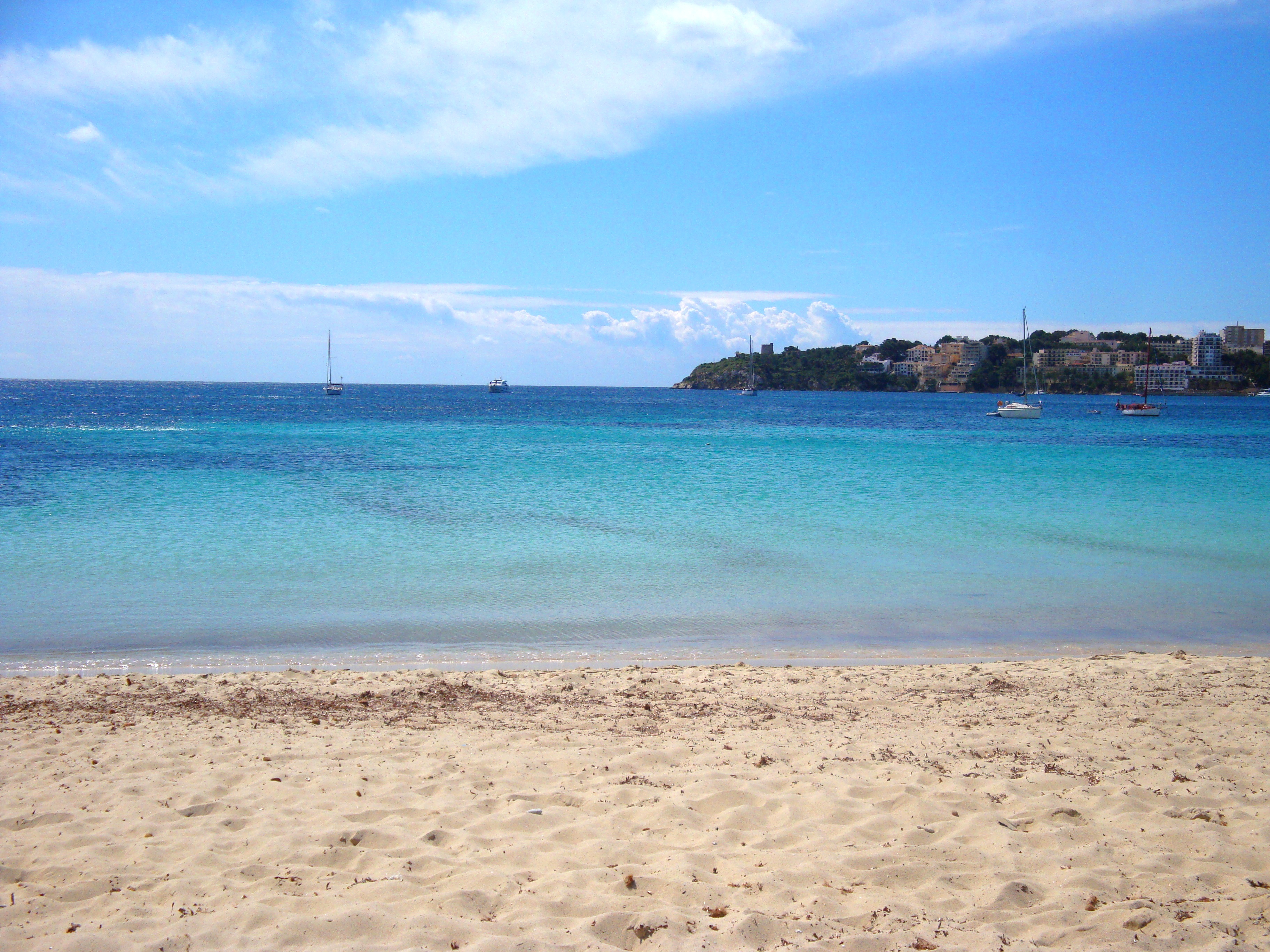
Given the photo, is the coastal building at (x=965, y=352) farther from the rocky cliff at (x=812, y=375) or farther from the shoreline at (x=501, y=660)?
the shoreline at (x=501, y=660)

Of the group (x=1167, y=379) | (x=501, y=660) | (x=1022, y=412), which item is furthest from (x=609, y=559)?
(x=1167, y=379)

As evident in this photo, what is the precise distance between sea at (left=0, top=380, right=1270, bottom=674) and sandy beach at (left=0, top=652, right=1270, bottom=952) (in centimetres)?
194

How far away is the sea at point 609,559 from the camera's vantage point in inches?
366

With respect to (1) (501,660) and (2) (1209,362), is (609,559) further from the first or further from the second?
(2) (1209,362)

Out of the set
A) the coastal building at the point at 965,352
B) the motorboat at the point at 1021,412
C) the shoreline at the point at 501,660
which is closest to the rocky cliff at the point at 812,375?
the coastal building at the point at 965,352

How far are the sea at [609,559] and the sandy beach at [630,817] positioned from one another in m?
1.94

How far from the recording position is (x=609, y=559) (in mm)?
13516

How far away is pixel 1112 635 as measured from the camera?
981cm

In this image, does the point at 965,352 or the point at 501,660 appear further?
the point at 965,352

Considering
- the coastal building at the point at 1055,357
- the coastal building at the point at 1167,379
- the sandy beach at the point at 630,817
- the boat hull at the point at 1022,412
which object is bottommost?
the sandy beach at the point at 630,817

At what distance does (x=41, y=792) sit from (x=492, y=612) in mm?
5804

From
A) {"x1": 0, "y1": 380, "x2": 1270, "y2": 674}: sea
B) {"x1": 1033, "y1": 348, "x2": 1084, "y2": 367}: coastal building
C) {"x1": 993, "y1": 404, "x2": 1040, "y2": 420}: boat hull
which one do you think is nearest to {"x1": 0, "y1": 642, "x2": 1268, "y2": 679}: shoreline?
{"x1": 0, "y1": 380, "x2": 1270, "y2": 674}: sea

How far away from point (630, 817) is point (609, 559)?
881 cm

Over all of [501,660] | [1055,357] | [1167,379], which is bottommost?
[501,660]
